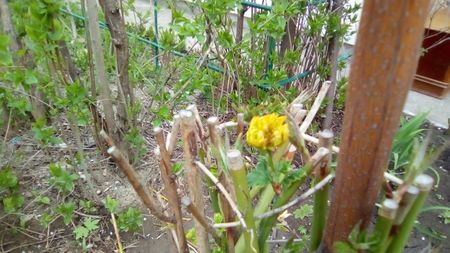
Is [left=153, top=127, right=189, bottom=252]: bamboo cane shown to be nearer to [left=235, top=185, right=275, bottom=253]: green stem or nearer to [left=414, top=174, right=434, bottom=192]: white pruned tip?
[left=235, top=185, right=275, bottom=253]: green stem

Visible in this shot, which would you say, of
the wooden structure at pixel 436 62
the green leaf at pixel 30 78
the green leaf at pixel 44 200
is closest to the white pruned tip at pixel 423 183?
the green leaf at pixel 30 78

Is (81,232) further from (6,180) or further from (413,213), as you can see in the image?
(413,213)

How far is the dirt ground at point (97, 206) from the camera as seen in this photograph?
5.31 ft

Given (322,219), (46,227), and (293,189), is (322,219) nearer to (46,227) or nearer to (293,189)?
(293,189)

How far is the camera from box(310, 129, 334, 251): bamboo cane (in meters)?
0.57

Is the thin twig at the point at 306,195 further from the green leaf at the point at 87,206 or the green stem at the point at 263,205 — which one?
the green leaf at the point at 87,206

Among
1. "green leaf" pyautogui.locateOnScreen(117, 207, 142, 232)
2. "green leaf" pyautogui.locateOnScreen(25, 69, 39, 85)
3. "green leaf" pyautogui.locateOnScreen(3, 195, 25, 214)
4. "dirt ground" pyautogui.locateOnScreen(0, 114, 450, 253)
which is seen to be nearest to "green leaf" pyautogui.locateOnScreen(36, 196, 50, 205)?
"dirt ground" pyautogui.locateOnScreen(0, 114, 450, 253)

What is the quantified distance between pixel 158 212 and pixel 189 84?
3.99ft

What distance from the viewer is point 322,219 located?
608mm

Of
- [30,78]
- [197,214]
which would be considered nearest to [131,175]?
[197,214]

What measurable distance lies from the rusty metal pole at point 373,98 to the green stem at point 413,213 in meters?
0.04

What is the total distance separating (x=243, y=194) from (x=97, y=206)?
53.7 inches

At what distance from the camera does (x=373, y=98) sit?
424 mm

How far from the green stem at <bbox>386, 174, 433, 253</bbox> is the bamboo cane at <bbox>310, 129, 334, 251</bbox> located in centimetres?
11
